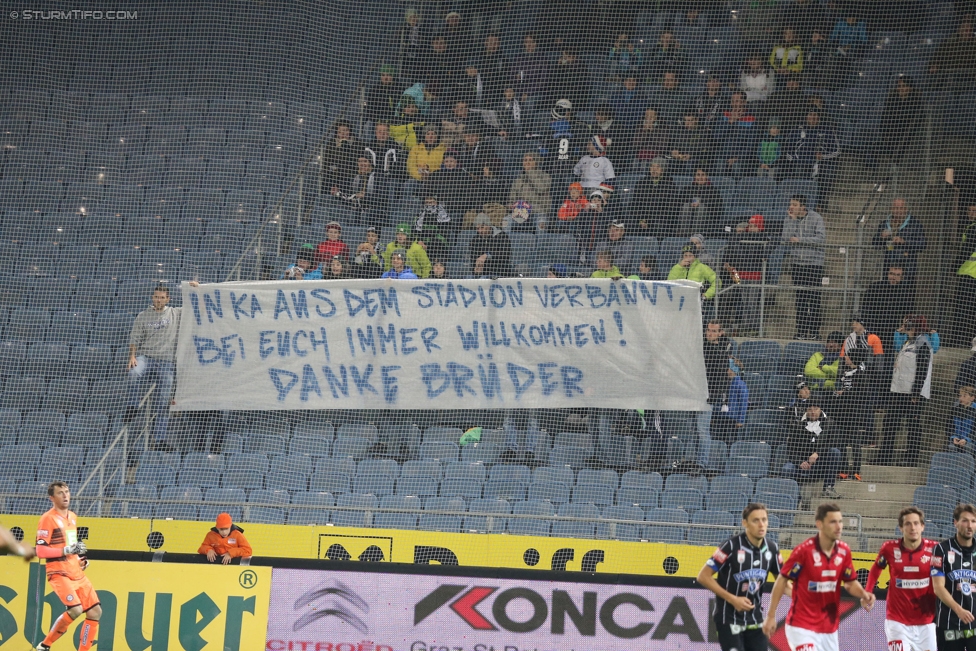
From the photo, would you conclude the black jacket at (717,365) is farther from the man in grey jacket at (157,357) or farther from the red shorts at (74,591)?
the red shorts at (74,591)

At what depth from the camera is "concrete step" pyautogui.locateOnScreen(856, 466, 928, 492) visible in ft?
Result: 42.3

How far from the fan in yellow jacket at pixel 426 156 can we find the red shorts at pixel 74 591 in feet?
22.8

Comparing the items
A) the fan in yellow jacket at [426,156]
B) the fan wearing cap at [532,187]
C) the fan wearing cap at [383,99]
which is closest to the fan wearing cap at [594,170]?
the fan wearing cap at [532,187]

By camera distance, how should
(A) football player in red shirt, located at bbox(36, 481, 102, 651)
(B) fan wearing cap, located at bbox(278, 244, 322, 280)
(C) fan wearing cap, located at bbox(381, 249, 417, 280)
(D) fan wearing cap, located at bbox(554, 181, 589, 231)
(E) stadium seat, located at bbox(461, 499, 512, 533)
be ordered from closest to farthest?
(A) football player in red shirt, located at bbox(36, 481, 102, 651)
(E) stadium seat, located at bbox(461, 499, 512, 533)
(C) fan wearing cap, located at bbox(381, 249, 417, 280)
(B) fan wearing cap, located at bbox(278, 244, 322, 280)
(D) fan wearing cap, located at bbox(554, 181, 589, 231)

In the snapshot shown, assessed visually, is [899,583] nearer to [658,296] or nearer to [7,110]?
[658,296]

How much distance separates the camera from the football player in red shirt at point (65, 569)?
33.0 feet

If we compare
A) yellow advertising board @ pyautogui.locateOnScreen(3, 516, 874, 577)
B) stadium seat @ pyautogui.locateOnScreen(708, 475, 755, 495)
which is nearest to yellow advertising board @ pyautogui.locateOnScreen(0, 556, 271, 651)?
yellow advertising board @ pyautogui.locateOnScreen(3, 516, 874, 577)

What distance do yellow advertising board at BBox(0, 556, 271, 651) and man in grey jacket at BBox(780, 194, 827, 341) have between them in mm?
7209

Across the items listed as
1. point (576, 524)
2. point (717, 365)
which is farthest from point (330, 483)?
point (717, 365)

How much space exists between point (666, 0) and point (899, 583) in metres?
10.3

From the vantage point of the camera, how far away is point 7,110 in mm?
17188

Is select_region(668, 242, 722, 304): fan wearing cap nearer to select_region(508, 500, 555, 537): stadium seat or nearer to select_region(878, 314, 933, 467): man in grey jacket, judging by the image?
select_region(878, 314, 933, 467): man in grey jacket

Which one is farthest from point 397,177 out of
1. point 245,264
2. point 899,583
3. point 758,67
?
point 899,583

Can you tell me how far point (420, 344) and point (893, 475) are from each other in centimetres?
567
